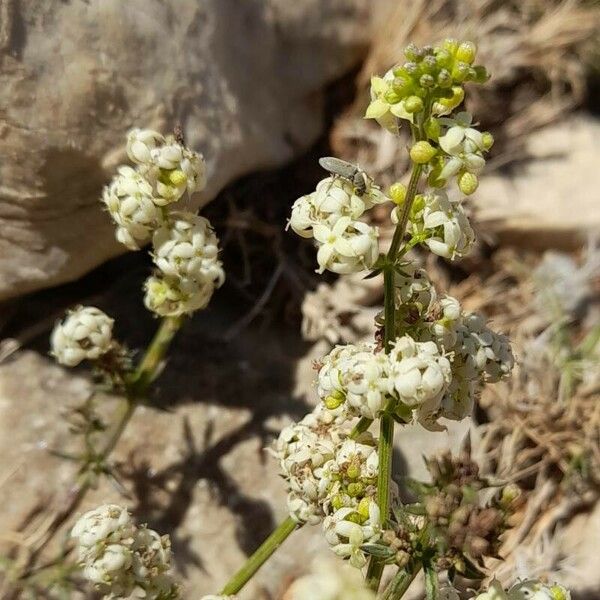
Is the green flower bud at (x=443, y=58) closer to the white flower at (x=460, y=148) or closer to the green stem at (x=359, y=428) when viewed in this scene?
the white flower at (x=460, y=148)

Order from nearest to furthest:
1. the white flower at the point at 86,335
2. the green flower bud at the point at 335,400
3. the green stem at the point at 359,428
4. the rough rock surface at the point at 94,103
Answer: the green flower bud at the point at 335,400 < the green stem at the point at 359,428 < the white flower at the point at 86,335 < the rough rock surface at the point at 94,103

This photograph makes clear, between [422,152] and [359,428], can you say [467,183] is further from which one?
[359,428]

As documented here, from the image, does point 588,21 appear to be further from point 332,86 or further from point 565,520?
point 565,520

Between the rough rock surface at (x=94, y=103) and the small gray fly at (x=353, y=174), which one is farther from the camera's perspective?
the rough rock surface at (x=94, y=103)

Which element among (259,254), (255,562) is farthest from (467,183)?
(259,254)

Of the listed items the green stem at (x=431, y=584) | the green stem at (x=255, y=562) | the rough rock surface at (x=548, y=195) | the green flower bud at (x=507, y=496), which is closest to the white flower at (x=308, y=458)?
the green stem at (x=255, y=562)

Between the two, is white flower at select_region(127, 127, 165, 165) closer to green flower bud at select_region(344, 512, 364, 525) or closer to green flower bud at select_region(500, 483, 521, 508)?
green flower bud at select_region(344, 512, 364, 525)

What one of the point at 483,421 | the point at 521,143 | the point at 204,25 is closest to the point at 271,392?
the point at 483,421
